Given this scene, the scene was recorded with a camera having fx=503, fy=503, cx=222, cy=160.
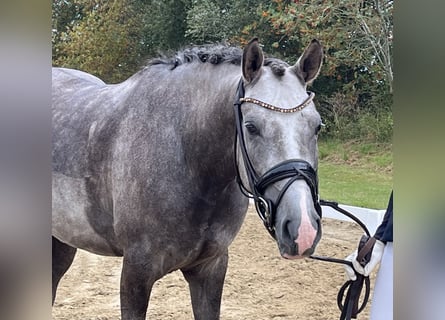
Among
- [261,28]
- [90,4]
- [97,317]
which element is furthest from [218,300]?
[90,4]

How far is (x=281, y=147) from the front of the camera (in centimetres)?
127

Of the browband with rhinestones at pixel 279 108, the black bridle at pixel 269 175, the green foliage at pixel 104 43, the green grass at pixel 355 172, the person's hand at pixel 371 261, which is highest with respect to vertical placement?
the green foliage at pixel 104 43

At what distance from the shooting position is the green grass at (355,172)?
204 inches

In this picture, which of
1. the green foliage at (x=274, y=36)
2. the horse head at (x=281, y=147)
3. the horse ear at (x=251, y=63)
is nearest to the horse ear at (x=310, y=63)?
the horse head at (x=281, y=147)

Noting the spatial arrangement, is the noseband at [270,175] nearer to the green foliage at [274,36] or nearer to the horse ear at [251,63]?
the horse ear at [251,63]

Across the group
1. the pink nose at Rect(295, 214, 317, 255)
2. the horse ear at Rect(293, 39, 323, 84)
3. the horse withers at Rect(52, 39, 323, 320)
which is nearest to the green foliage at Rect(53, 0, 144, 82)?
the horse withers at Rect(52, 39, 323, 320)

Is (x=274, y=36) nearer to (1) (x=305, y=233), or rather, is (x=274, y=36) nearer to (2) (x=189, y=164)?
(2) (x=189, y=164)

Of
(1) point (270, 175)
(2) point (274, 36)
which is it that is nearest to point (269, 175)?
(1) point (270, 175)

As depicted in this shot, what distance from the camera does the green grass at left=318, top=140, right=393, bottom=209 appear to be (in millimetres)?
5184

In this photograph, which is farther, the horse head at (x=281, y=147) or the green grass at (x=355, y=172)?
the green grass at (x=355, y=172)

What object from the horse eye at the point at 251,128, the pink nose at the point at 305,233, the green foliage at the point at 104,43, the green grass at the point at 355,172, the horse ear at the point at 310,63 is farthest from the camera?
the green foliage at the point at 104,43
